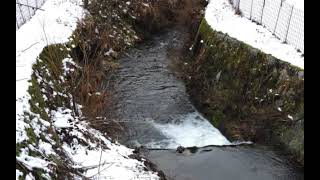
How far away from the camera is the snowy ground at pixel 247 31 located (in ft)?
38.1

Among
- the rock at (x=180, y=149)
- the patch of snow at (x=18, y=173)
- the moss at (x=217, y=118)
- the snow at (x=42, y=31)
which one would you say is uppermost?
the snow at (x=42, y=31)

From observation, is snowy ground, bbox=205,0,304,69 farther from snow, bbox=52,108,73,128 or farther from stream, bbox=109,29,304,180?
snow, bbox=52,108,73,128

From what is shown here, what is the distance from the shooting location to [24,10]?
497 inches

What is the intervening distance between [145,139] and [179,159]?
130cm

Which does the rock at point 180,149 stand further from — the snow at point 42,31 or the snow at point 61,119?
the snow at point 42,31

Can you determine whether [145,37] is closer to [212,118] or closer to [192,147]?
[212,118]

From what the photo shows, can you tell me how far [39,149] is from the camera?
21.6 ft

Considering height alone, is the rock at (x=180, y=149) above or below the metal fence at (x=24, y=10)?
below

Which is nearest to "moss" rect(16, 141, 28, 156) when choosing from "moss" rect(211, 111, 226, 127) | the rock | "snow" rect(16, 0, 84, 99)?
"snow" rect(16, 0, 84, 99)

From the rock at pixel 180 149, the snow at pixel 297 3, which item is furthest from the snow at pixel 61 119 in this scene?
the snow at pixel 297 3

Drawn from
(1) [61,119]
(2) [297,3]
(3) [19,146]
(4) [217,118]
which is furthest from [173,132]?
(3) [19,146]

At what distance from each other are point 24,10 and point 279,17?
7.46 m

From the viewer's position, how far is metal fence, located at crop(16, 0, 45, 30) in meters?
11.8

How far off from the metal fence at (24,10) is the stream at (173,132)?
10.8 feet
